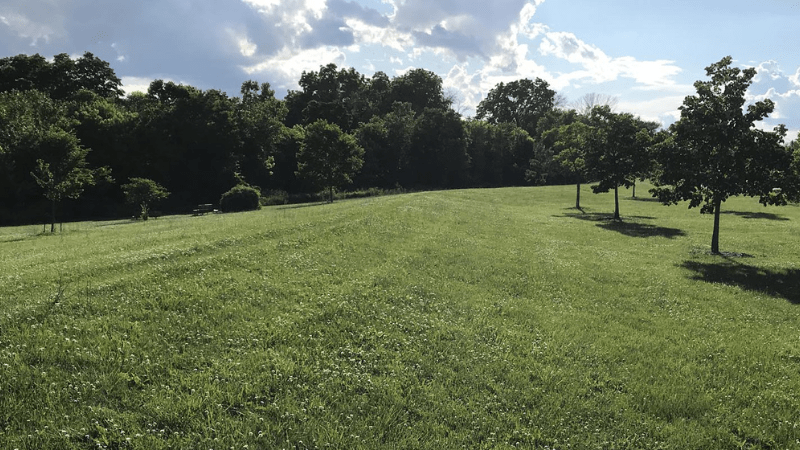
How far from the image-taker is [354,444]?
23.3ft

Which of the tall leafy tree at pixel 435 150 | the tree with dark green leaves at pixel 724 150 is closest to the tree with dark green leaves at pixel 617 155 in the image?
the tree with dark green leaves at pixel 724 150

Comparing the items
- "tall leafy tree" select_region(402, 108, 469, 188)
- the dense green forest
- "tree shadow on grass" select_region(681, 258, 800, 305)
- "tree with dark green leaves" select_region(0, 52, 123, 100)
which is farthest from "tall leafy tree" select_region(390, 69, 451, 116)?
"tree shadow on grass" select_region(681, 258, 800, 305)

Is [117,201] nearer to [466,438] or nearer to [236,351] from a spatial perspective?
[236,351]

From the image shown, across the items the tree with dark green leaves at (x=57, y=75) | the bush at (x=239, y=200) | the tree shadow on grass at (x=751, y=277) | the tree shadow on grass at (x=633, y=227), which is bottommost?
the tree shadow on grass at (x=751, y=277)

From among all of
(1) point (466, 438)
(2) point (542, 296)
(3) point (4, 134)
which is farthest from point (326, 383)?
(3) point (4, 134)

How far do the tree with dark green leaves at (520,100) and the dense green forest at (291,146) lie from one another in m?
34.5

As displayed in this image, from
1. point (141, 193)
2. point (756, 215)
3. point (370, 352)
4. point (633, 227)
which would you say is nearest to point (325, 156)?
point (141, 193)

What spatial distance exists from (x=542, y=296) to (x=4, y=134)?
6524 centimetres

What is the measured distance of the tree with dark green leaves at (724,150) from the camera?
22.5m

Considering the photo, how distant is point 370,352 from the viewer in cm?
1005

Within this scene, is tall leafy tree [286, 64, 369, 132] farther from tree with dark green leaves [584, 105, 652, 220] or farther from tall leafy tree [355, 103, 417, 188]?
tree with dark green leaves [584, 105, 652, 220]

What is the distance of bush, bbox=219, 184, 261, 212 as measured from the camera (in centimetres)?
5456

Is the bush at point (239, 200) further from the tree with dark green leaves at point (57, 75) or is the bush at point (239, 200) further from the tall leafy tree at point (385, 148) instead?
the tree with dark green leaves at point (57, 75)

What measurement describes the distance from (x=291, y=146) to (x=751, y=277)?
76900mm
